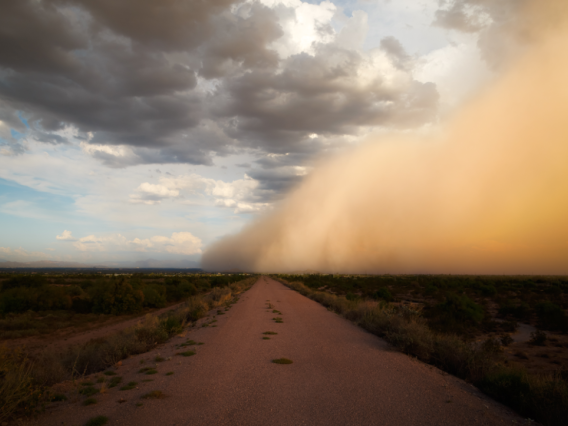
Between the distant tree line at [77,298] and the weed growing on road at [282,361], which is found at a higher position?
the weed growing on road at [282,361]

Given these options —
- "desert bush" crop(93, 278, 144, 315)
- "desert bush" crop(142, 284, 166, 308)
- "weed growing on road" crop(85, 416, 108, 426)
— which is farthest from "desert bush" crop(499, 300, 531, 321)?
"desert bush" crop(142, 284, 166, 308)

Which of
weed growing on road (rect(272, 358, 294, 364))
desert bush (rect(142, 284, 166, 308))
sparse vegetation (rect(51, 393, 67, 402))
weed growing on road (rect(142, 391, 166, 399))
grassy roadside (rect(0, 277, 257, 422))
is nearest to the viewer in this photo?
grassy roadside (rect(0, 277, 257, 422))

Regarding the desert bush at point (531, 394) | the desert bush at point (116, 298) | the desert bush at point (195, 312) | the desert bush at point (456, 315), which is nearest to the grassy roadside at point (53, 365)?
the desert bush at point (195, 312)

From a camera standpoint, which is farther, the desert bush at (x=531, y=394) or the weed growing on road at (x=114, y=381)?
the weed growing on road at (x=114, y=381)

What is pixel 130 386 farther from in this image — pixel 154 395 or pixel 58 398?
pixel 58 398

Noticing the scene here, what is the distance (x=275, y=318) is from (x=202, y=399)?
12.7 metres

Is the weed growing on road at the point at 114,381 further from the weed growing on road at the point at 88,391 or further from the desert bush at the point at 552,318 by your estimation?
the desert bush at the point at 552,318

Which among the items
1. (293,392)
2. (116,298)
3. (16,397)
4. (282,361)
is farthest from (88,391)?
(116,298)

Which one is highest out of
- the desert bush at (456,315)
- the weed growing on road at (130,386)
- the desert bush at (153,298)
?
the weed growing on road at (130,386)

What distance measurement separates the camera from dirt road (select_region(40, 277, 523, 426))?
5645 millimetres

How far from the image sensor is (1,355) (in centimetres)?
696

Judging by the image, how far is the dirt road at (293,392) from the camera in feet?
18.5

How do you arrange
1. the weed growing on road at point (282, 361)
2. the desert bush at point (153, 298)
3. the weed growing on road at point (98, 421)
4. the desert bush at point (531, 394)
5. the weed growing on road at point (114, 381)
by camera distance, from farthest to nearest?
the desert bush at point (153, 298) < the weed growing on road at point (282, 361) < the weed growing on road at point (114, 381) < the desert bush at point (531, 394) < the weed growing on road at point (98, 421)

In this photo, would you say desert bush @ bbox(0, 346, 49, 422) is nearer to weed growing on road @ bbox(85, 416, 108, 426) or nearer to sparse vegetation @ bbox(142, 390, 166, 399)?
weed growing on road @ bbox(85, 416, 108, 426)
